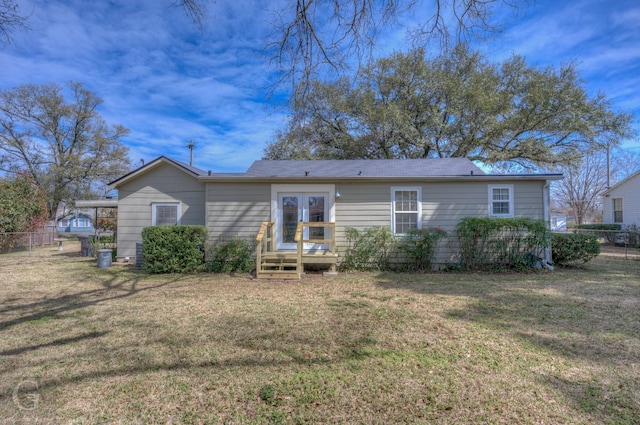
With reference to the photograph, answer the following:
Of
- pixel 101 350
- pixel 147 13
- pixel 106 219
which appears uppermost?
pixel 147 13

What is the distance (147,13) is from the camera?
17.2ft

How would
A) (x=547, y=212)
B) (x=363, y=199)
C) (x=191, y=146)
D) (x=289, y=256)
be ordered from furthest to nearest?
(x=191, y=146) → (x=363, y=199) → (x=547, y=212) → (x=289, y=256)

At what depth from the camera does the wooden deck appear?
25.7ft

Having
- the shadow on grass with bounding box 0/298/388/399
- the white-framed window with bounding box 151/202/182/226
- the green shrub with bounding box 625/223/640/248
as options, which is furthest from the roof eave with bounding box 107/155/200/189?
the green shrub with bounding box 625/223/640/248

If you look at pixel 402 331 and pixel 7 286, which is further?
pixel 7 286

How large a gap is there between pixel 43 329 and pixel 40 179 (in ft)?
83.9

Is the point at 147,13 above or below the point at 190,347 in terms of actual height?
above

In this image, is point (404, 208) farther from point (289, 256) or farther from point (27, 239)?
point (27, 239)

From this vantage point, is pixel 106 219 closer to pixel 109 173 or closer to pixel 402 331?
pixel 109 173

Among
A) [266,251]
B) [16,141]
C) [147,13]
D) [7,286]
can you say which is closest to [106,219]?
[16,141]

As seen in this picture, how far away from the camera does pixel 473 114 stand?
662 inches

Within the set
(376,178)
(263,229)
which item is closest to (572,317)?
(376,178)

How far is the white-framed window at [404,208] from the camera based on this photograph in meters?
9.18

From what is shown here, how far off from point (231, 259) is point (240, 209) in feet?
4.88
